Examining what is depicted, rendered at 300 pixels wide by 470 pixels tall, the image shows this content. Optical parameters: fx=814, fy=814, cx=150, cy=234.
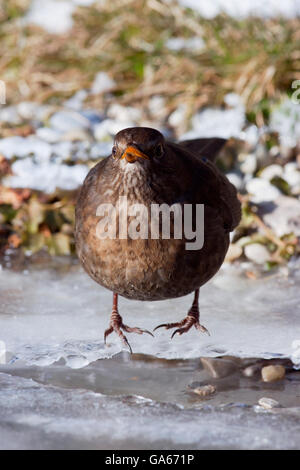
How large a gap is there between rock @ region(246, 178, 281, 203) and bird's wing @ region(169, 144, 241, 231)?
4.89ft

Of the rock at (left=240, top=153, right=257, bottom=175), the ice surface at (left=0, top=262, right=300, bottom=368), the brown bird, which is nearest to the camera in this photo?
the brown bird

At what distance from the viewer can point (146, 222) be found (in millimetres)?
3826

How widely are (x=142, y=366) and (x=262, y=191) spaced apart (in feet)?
7.62

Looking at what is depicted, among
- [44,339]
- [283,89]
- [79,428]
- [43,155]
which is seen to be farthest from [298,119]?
[79,428]

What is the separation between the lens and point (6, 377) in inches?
163

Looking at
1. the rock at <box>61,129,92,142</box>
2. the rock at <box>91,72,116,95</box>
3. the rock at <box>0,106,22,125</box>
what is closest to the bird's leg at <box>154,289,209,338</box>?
the rock at <box>61,129,92,142</box>

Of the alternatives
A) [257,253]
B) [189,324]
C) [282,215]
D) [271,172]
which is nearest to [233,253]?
[257,253]

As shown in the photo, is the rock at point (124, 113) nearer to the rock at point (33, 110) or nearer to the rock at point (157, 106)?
the rock at point (157, 106)

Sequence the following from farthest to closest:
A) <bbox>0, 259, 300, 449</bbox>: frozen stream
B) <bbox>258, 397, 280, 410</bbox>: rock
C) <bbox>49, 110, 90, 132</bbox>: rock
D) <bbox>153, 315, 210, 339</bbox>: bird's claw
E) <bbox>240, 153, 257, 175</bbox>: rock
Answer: <bbox>49, 110, 90, 132</bbox>: rock → <bbox>240, 153, 257, 175</bbox>: rock → <bbox>153, 315, 210, 339</bbox>: bird's claw → <bbox>258, 397, 280, 410</bbox>: rock → <bbox>0, 259, 300, 449</bbox>: frozen stream

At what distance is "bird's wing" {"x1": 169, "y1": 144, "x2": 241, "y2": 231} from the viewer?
4180 mm

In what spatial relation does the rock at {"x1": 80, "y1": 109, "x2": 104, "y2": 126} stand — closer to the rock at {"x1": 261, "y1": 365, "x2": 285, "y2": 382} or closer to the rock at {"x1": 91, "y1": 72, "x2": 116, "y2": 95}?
the rock at {"x1": 91, "y1": 72, "x2": 116, "y2": 95}

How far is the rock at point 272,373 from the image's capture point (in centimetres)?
438

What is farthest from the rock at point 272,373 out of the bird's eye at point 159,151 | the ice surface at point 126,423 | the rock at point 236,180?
the rock at point 236,180

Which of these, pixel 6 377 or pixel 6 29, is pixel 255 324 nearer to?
pixel 6 377
